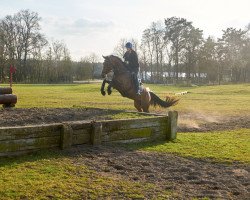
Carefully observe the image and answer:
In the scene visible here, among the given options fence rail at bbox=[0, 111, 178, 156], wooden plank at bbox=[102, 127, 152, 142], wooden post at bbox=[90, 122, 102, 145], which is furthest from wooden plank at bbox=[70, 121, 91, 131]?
wooden plank at bbox=[102, 127, 152, 142]

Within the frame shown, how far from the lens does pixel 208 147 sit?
953 cm

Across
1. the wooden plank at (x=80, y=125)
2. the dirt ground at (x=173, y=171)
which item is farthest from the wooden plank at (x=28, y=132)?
the dirt ground at (x=173, y=171)

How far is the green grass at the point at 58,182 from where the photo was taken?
5410 mm

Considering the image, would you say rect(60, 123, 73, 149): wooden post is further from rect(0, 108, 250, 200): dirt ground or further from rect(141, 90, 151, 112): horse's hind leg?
rect(141, 90, 151, 112): horse's hind leg

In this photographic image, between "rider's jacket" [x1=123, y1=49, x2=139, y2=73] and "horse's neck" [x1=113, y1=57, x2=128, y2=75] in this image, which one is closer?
"rider's jacket" [x1=123, y1=49, x2=139, y2=73]

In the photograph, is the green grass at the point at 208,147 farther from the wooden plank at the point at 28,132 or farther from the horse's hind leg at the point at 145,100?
the horse's hind leg at the point at 145,100

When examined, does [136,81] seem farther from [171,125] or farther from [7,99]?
[7,99]

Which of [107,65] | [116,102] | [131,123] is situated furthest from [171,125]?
[116,102]

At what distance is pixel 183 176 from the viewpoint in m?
6.79

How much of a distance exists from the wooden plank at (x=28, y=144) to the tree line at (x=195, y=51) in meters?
70.0

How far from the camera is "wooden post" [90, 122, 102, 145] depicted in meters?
8.09

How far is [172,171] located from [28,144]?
9.03 ft

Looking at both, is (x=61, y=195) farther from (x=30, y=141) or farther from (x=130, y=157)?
(x=130, y=157)

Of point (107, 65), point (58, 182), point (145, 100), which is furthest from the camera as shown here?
point (145, 100)
